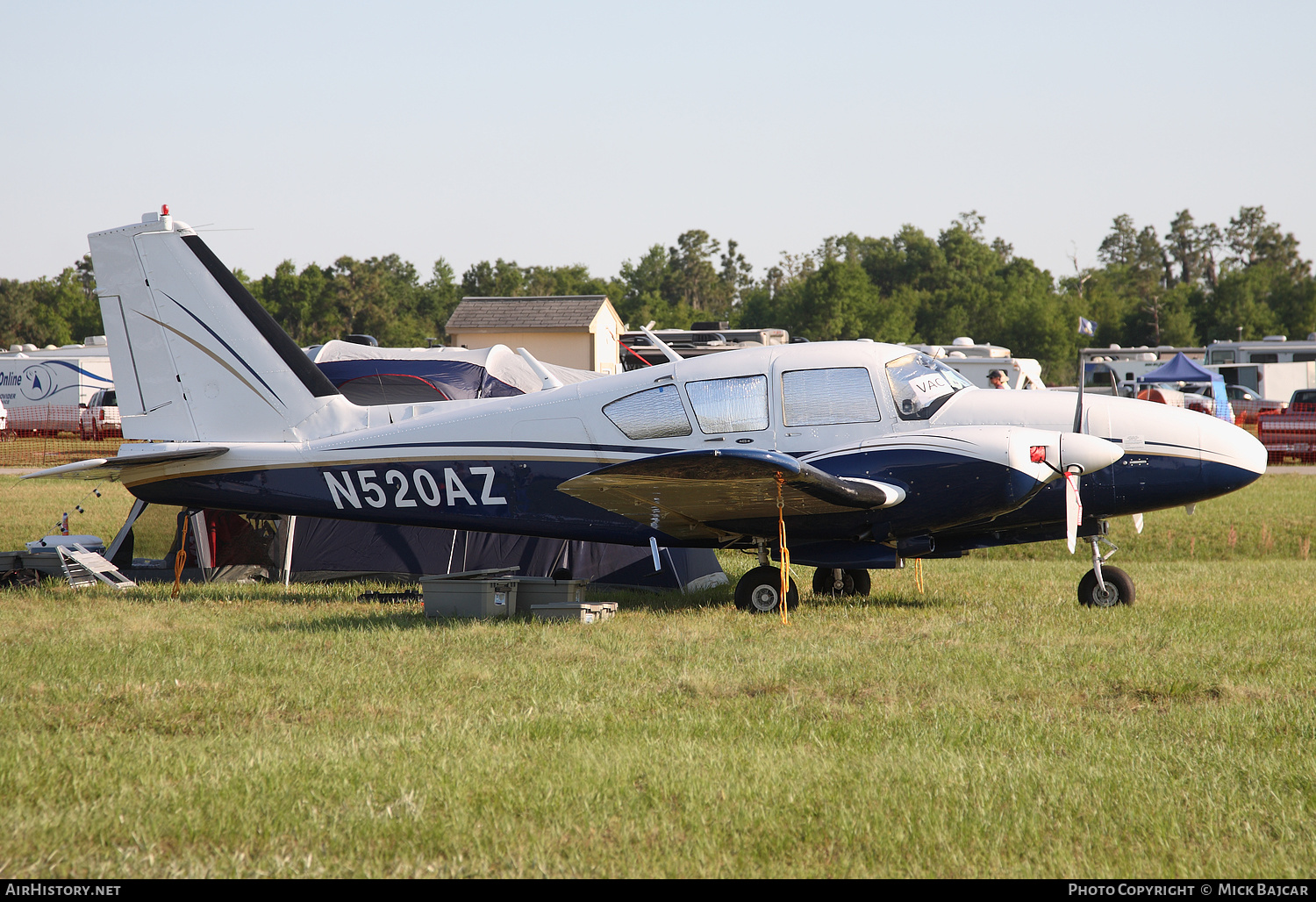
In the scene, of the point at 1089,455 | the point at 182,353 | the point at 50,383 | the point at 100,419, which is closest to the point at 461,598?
the point at 182,353

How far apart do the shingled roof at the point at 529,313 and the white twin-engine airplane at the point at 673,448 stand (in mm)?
17432

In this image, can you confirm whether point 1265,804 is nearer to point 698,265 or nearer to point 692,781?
point 692,781

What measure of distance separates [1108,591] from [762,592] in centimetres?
285

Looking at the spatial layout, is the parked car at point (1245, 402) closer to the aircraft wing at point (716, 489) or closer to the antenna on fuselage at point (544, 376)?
the antenna on fuselage at point (544, 376)

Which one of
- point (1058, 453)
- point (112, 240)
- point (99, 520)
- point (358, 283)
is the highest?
point (358, 283)

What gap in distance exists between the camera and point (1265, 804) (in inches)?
160

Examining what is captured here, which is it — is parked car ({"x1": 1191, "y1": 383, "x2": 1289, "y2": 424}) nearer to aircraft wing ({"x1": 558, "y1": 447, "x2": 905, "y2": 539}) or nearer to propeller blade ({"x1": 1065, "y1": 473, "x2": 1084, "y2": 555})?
propeller blade ({"x1": 1065, "y1": 473, "x2": 1084, "y2": 555})

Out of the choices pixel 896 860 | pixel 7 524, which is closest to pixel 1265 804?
pixel 896 860

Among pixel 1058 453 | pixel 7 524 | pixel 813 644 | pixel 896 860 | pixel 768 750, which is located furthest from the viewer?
pixel 7 524

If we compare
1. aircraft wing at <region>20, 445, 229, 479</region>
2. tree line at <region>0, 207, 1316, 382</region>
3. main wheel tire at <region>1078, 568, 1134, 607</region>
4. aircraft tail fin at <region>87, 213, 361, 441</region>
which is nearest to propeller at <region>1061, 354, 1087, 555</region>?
main wheel tire at <region>1078, 568, 1134, 607</region>

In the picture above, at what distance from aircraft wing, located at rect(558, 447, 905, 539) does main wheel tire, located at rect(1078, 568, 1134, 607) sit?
187 centimetres

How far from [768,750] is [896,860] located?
1242 mm

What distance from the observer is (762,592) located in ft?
→ 29.7

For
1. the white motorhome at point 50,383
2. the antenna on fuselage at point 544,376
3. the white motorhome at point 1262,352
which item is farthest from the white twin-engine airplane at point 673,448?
the white motorhome at point 1262,352
